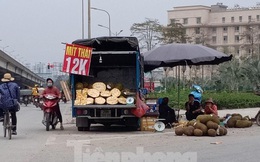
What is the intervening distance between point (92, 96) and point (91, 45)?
1554mm

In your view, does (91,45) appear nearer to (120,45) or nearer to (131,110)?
(120,45)

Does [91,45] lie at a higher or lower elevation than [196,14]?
lower

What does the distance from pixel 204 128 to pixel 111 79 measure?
169 inches

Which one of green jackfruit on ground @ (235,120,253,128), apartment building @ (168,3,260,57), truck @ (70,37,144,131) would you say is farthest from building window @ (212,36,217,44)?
truck @ (70,37,144,131)

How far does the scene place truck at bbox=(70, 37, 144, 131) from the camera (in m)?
17.6

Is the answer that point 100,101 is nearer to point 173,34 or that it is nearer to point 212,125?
point 212,125

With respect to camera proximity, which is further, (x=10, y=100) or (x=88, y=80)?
(x=88, y=80)

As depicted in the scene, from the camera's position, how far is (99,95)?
699 inches

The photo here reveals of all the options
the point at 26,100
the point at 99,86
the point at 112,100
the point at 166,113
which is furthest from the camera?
the point at 26,100

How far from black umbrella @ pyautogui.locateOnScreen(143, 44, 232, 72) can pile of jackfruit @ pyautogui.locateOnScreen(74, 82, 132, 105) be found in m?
2.19

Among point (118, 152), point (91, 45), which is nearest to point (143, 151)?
point (118, 152)

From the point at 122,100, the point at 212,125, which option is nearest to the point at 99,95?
the point at 122,100

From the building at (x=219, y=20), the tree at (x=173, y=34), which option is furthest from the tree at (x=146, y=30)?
the building at (x=219, y=20)

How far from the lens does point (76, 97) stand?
1794cm
